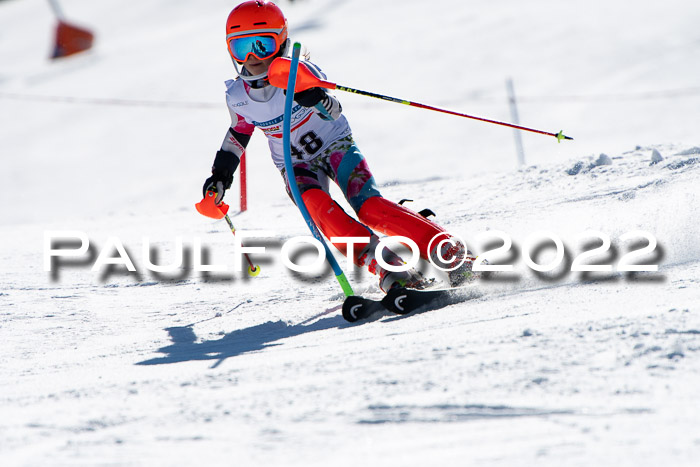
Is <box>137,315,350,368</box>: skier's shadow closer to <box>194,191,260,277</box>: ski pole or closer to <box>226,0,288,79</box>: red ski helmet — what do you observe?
<box>194,191,260,277</box>: ski pole

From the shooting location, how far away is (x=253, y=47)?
4059mm

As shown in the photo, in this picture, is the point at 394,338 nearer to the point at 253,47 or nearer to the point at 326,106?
the point at 326,106

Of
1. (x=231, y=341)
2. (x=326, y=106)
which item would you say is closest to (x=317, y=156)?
(x=326, y=106)

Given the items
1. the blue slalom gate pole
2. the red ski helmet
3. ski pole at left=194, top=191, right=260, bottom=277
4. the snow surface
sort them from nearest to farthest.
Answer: the snow surface < the blue slalom gate pole < the red ski helmet < ski pole at left=194, top=191, right=260, bottom=277

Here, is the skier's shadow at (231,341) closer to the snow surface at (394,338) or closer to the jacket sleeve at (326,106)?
the snow surface at (394,338)

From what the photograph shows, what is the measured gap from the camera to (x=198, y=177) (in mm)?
13422

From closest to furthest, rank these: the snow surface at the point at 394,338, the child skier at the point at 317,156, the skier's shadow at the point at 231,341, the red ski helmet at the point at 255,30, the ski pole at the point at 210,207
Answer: the snow surface at the point at 394,338 < the skier's shadow at the point at 231,341 < the child skier at the point at 317,156 < the red ski helmet at the point at 255,30 < the ski pole at the point at 210,207

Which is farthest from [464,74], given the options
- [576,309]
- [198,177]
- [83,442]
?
[83,442]

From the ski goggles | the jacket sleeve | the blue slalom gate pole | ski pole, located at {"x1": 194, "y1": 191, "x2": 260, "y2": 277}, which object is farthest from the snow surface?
the ski goggles

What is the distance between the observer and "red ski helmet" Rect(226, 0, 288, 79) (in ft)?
13.2

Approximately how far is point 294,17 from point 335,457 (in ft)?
76.4

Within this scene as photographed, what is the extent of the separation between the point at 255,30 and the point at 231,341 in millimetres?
1521

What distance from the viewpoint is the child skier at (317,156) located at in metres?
3.84

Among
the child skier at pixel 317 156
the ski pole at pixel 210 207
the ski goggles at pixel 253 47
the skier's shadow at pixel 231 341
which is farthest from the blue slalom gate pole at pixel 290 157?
the ski pole at pixel 210 207
